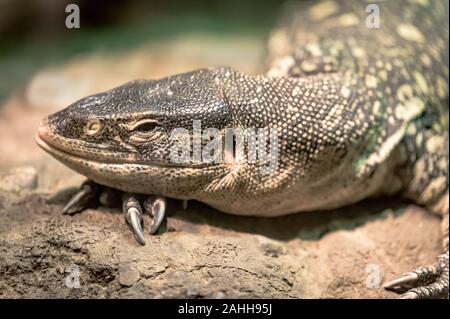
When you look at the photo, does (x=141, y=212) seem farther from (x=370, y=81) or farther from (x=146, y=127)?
(x=370, y=81)

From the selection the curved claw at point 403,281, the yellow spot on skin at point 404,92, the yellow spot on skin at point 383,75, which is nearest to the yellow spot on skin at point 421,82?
the yellow spot on skin at point 404,92

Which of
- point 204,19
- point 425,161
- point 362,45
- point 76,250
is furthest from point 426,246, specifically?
point 204,19

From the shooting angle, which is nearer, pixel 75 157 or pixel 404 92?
pixel 75 157

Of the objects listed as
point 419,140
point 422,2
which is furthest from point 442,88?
point 422,2

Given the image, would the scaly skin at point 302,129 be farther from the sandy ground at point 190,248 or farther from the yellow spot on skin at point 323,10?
the yellow spot on skin at point 323,10

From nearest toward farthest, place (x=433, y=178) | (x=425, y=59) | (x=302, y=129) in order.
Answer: (x=302, y=129) → (x=433, y=178) → (x=425, y=59)

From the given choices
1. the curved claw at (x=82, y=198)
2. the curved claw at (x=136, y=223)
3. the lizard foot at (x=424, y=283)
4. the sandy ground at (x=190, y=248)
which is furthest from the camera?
the lizard foot at (x=424, y=283)

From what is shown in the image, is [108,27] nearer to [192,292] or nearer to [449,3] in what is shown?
[449,3]
